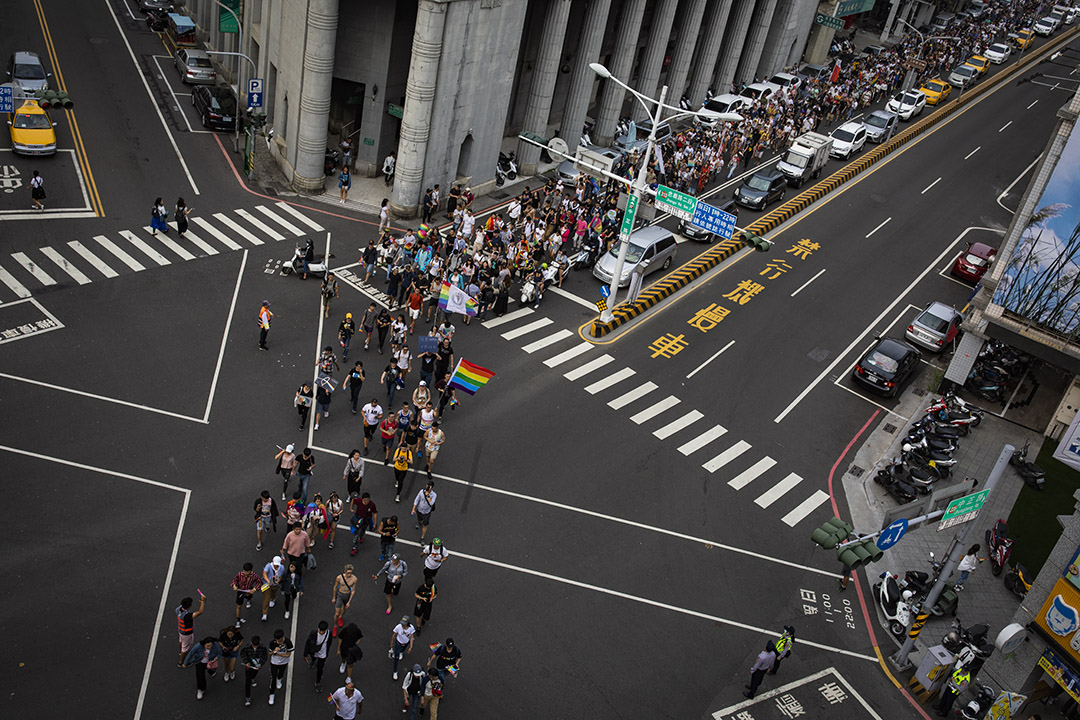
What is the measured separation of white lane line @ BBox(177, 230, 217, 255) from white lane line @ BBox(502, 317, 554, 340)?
12182mm

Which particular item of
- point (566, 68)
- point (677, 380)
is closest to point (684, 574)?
point (677, 380)

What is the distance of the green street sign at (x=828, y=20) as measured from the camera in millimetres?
73694

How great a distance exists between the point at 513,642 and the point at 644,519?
658cm

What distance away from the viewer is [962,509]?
2153 centimetres

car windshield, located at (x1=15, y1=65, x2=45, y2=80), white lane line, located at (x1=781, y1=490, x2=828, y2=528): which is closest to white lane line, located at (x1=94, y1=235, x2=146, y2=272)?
car windshield, located at (x1=15, y1=65, x2=45, y2=80)

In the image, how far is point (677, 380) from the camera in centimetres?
3422

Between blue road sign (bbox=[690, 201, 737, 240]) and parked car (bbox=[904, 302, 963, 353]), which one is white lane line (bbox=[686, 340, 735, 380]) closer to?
blue road sign (bbox=[690, 201, 737, 240])

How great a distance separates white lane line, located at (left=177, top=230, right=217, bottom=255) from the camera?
36219 millimetres

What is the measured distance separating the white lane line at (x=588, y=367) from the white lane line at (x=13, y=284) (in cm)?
1867

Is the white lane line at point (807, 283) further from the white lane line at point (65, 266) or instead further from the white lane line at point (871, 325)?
the white lane line at point (65, 266)

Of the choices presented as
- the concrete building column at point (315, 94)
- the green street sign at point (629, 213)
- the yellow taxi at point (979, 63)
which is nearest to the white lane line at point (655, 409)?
the green street sign at point (629, 213)

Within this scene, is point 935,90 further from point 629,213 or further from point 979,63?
point 629,213

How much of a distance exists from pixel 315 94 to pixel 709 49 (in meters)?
32.4

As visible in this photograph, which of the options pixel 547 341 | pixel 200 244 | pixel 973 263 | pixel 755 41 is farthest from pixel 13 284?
pixel 755 41
